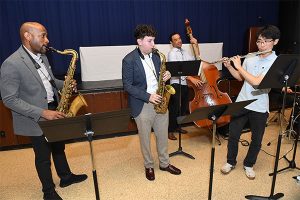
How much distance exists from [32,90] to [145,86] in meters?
1.10

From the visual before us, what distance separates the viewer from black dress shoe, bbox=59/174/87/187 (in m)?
2.94

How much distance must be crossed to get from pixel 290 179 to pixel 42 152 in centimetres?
270

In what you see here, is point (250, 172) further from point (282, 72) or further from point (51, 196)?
point (51, 196)

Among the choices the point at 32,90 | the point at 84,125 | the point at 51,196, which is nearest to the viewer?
the point at 84,125

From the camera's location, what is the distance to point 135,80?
273cm

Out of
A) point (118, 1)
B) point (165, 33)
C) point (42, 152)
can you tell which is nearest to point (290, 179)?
point (42, 152)

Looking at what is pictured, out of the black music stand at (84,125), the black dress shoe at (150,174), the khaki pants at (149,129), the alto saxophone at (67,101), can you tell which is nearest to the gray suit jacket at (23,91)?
the alto saxophone at (67,101)

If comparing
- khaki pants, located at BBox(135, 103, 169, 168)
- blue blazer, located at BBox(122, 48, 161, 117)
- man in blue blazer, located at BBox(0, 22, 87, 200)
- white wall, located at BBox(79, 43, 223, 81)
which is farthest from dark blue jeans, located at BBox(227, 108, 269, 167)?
white wall, located at BBox(79, 43, 223, 81)

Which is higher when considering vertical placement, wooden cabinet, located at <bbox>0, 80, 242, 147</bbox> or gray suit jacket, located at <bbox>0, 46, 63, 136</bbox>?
gray suit jacket, located at <bbox>0, 46, 63, 136</bbox>

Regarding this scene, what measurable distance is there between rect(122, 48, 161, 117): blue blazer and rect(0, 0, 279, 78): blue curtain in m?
2.08

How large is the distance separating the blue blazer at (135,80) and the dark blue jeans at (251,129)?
1049 millimetres

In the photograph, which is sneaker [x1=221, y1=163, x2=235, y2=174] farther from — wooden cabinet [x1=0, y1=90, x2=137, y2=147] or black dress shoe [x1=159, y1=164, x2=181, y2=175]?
wooden cabinet [x1=0, y1=90, x2=137, y2=147]

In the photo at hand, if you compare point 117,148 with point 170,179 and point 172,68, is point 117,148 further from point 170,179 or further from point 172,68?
point 172,68

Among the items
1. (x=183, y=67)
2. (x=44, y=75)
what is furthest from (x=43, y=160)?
(x=183, y=67)
